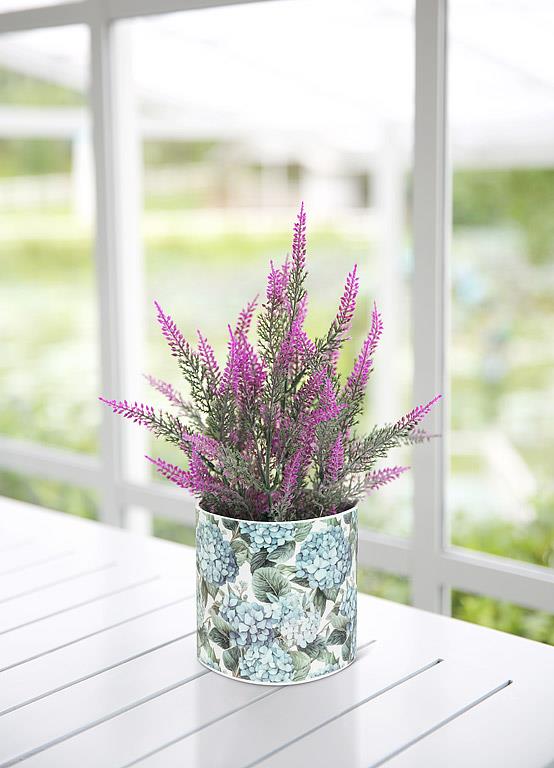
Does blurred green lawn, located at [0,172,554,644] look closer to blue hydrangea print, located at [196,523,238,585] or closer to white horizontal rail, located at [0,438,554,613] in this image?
white horizontal rail, located at [0,438,554,613]

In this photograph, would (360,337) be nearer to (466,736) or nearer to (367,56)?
(367,56)

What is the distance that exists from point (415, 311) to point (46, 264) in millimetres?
4632

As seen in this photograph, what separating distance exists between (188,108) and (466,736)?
3811 millimetres

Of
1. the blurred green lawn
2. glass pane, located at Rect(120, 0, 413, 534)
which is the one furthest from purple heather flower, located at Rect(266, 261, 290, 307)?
the blurred green lawn

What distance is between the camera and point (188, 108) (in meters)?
4.45

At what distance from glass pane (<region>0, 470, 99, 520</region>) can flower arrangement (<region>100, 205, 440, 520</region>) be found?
3.05 metres

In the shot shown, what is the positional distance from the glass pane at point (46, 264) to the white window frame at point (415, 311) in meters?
2.88

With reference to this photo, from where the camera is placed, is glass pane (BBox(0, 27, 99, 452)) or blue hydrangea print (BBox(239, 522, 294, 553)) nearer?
blue hydrangea print (BBox(239, 522, 294, 553))

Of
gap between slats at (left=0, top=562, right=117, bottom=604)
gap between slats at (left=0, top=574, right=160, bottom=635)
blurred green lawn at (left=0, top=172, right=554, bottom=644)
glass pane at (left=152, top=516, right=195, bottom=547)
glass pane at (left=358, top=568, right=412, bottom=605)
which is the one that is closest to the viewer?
gap between slats at (left=0, top=574, right=160, bottom=635)

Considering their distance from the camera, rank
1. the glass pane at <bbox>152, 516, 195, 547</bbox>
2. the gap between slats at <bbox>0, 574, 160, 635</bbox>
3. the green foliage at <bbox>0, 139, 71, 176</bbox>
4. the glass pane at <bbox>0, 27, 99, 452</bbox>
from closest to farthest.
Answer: the gap between slats at <bbox>0, 574, 160, 635</bbox> → the glass pane at <bbox>152, 516, 195, 547</bbox> → the glass pane at <bbox>0, 27, 99, 452</bbox> → the green foliage at <bbox>0, 139, 71, 176</bbox>

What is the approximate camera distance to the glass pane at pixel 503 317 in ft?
12.0

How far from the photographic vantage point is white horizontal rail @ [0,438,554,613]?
1726mm

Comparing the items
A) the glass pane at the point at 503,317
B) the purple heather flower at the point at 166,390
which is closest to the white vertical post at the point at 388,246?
the glass pane at the point at 503,317

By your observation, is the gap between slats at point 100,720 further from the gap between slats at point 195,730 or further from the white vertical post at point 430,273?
the white vertical post at point 430,273
